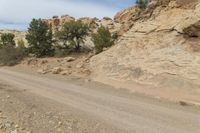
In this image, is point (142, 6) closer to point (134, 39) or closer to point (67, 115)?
point (134, 39)

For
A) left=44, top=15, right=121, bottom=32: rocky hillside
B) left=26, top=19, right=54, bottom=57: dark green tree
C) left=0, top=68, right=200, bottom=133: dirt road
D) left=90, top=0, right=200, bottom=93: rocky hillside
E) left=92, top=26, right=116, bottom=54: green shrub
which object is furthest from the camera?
left=44, top=15, right=121, bottom=32: rocky hillside

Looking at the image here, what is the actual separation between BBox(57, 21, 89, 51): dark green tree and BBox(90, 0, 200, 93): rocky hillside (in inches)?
454

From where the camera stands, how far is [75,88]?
2102 centimetres

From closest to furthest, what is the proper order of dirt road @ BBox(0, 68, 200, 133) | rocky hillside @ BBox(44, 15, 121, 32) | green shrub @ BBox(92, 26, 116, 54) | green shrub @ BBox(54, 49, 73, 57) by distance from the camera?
1. dirt road @ BBox(0, 68, 200, 133)
2. green shrub @ BBox(92, 26, 116, 54)
3. green shrub @ BBox(54, 49, 73, 57)
4. rocky hillside @ BBox(44, 15, 121, 32)

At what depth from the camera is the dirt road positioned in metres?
11.3

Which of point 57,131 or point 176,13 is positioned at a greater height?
point 176,13

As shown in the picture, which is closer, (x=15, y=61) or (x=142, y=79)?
(x=142, y=79)

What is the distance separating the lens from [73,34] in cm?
4094

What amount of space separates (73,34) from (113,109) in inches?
1085

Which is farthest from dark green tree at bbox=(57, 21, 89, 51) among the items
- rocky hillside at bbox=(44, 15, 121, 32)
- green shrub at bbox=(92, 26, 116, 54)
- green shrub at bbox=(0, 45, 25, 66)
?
rocky hillside at bbox=(44, 15, 121, 32)

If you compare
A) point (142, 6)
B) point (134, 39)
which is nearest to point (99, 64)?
point (134, 39)

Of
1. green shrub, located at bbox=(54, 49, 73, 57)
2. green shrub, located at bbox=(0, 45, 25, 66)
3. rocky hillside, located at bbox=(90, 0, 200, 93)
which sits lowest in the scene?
green shrub, located at bbox=(0, 45, 25, 66)

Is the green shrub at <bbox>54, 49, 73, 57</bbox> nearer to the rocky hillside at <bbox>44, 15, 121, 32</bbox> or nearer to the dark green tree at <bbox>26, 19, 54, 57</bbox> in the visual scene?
the dark green tree at <bbox>26, 19, 54, 57</bbox>

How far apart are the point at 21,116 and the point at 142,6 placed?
91.9 ft
